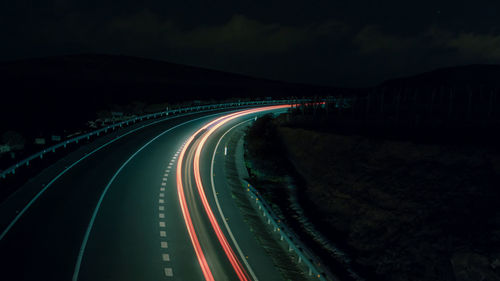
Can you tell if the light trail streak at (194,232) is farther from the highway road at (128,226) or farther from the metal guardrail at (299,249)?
the metal guardrail at (299,249)

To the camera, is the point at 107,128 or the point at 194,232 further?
the point at 107,128

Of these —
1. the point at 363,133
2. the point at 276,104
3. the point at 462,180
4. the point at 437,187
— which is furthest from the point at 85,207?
the point at 276,104

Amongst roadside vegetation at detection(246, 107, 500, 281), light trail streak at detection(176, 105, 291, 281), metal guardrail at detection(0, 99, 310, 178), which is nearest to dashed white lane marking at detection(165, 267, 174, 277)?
light trail streak at detection(176, 105, 291, 281)

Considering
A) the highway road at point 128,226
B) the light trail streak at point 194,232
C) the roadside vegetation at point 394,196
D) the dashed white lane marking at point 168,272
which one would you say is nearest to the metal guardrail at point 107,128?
the highway road at point 128,226

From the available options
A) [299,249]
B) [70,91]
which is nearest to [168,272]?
[299,249]

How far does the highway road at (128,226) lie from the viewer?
14.4 meters

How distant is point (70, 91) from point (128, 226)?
11176 cm

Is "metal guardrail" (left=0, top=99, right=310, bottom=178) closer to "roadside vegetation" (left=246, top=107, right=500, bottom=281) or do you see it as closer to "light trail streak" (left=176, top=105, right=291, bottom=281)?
"light trail streak" (left=176, top=105, right=291, bottom=281)

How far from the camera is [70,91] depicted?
116 meters

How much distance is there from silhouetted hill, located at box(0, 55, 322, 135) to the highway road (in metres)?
45.4

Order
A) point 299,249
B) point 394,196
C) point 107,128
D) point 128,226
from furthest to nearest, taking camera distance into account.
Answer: point 107,128, point 394,196, point 128,226, point 299,249

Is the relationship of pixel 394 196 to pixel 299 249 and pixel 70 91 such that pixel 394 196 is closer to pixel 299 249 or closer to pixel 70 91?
pixel 299 249

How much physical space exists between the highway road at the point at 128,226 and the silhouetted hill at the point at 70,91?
45449 mm

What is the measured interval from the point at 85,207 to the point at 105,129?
71.6ft
